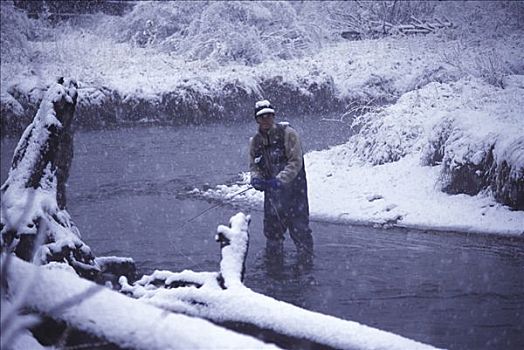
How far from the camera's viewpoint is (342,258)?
7.09 metres

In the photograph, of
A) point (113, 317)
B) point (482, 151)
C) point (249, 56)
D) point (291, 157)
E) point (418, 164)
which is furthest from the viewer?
point (249, 56)

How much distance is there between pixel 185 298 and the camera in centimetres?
356

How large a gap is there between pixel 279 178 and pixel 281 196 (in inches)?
13.6

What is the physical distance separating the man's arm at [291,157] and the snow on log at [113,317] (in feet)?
14.7

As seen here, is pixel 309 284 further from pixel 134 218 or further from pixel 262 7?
pixel 262 7

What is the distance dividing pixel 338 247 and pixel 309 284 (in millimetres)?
1411

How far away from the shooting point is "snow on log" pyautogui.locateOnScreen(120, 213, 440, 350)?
106 inches

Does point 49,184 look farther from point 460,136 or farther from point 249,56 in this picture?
point 249,56

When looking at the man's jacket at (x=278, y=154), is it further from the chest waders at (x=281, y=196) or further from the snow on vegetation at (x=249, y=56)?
the snow on vegetation at (x=249, y=56)

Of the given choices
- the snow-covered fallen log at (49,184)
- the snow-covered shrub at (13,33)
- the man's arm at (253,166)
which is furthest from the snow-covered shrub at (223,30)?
the snow-covered fallen log at (49,184)

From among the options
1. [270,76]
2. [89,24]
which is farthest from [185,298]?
[89,24]

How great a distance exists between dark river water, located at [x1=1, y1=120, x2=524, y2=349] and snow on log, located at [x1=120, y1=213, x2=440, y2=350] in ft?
6.03

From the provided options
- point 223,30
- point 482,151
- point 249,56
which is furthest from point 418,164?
point 223,30

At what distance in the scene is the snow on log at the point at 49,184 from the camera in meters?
5.14
